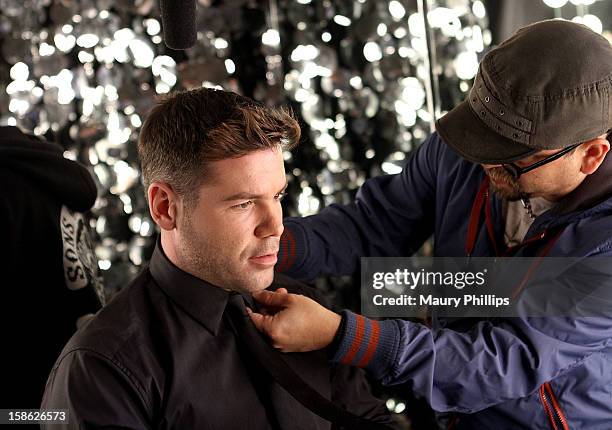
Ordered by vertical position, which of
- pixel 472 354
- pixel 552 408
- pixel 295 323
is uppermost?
pixel 295 323

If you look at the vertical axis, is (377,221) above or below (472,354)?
above

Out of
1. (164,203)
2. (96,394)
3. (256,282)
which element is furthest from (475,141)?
(96,394)

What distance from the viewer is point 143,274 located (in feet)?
4.93

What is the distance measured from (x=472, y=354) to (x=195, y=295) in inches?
21.6

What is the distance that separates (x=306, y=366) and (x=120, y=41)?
1.21 m

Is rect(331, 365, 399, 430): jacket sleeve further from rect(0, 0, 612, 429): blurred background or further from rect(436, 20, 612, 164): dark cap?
rect(0, 0, 612, 429): blurred background

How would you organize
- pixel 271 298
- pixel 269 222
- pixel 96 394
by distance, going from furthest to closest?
pixel 271 298
pixel 269 222
pixel 96 394

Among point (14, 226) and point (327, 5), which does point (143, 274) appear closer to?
point (14, 226)

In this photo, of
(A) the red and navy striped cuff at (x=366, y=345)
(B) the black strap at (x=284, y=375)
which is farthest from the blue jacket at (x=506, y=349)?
(B) the black strap at (x=284, y=375)

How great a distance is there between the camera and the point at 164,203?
1.41 meters

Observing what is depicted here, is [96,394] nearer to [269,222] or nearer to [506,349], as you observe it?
[269,222]

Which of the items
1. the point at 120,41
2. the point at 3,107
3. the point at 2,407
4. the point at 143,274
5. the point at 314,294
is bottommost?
the point at 2,407

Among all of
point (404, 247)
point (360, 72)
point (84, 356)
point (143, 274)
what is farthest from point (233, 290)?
point (360, 72)

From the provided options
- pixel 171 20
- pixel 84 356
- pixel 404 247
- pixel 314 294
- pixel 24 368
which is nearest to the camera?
pixel 171 20
